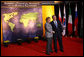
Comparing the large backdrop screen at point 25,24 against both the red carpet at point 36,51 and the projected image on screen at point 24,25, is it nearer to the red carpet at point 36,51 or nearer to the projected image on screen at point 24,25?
the projected image on screen at point 24,25

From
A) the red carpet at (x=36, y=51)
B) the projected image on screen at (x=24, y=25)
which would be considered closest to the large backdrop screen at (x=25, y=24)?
the projected image on screen at (x=24, y=25)

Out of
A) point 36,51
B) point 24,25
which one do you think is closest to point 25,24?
point 24,25

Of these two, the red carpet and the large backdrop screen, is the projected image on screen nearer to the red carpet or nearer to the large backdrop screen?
the large backdrop screen

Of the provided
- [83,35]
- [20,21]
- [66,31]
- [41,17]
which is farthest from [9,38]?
[83,35]

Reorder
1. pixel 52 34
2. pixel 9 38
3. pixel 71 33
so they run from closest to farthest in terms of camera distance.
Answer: pixel 52 34 < pixel 9 38 < pixel 71 33

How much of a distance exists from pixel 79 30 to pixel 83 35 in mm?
440

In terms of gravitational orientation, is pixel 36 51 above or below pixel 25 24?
below

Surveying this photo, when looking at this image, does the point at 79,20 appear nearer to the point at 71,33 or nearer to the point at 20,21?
the point at 71,33

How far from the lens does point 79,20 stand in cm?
696

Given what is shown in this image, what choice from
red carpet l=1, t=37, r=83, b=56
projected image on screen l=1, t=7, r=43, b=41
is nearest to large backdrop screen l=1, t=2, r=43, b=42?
projected image on screen l=1, t=7, r=43, b=41

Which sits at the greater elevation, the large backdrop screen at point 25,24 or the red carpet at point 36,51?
A: the large backdrop screen at point 25,24

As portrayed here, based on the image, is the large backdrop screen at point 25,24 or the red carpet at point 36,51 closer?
the red carpet at point 36,51

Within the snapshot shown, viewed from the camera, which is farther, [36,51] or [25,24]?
[25,24]

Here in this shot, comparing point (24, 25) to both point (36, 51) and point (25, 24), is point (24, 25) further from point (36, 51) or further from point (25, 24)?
point (36, 51)
